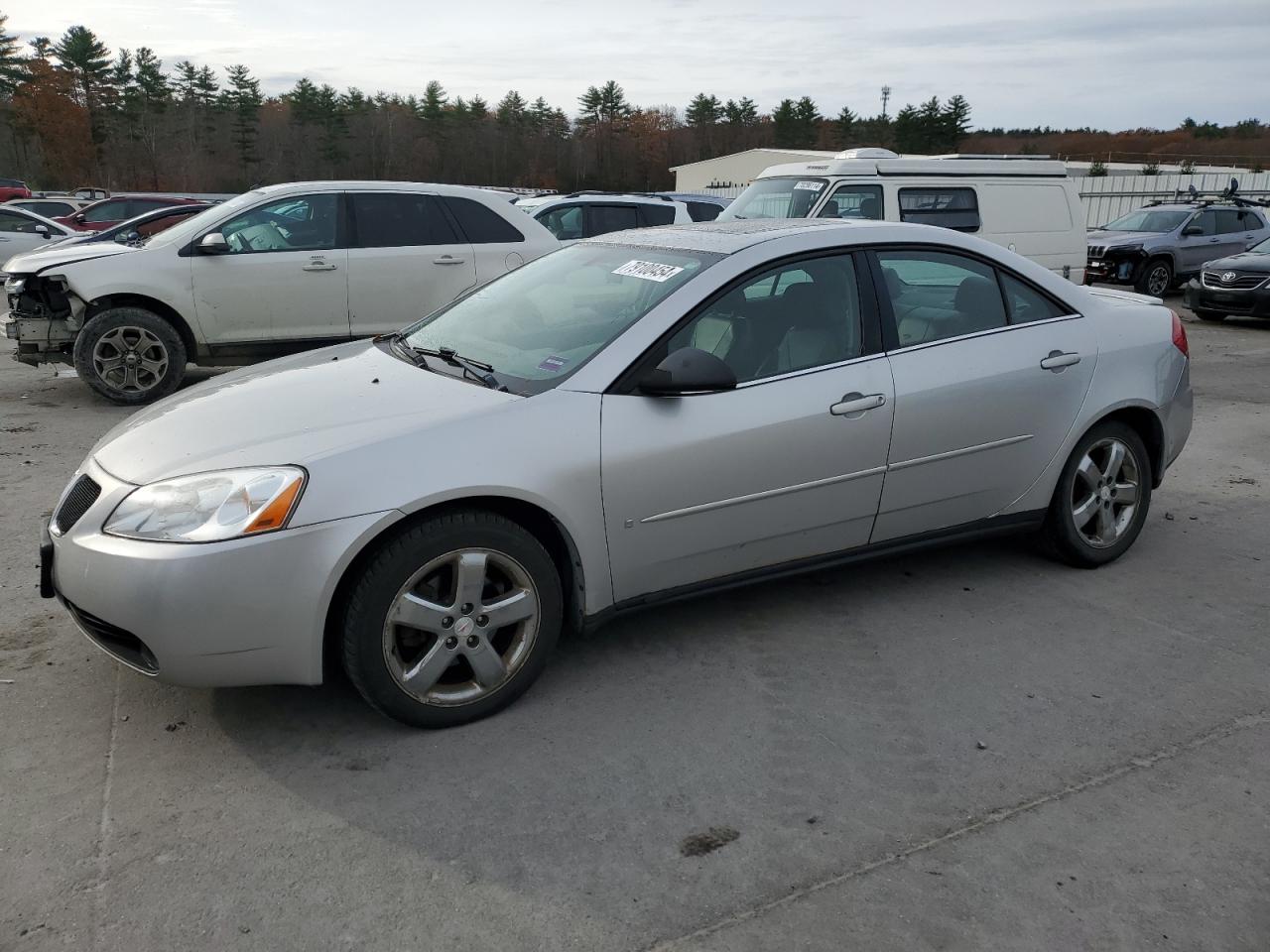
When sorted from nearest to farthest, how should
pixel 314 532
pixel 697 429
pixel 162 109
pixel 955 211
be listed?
1. pixel 314 532
2. pixel 697 429
3. pixel 955 211
4. pixel 162 109

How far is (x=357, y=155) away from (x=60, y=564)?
89.0 m

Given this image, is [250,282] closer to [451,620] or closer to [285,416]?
[285,416]

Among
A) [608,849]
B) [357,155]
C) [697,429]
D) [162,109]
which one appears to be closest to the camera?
[608,849]

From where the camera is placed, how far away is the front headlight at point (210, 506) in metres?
2.97

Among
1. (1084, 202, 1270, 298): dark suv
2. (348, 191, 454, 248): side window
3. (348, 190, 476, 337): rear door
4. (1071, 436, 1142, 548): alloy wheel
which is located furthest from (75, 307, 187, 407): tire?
(1084, 202, 1270, 298): dark suv

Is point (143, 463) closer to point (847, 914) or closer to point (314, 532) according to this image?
point (314, 532)

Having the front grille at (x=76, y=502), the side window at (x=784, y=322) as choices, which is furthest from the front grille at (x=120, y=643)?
the side window at (x=784, y=322)

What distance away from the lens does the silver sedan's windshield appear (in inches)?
146

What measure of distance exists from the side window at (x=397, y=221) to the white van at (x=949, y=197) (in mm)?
3643

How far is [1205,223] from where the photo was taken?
1827cm

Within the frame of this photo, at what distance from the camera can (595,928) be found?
96.6 inches

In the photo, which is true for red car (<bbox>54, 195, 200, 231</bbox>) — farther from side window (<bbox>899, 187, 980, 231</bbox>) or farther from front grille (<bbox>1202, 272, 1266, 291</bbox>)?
front grille (<bbox>1202, 272, 1266, 291</bbox>)

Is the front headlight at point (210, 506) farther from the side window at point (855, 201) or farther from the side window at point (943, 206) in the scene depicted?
the side window at point (943, 206)

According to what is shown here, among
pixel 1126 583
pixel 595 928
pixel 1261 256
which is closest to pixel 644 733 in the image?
pixel 595 928
